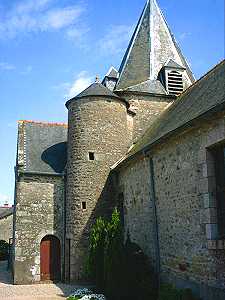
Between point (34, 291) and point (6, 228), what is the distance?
18.7 meters

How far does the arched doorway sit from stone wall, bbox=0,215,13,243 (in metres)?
16.5

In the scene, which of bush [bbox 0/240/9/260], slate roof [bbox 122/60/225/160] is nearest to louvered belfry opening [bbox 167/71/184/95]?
slate roof [bbox 122/60/225/160]

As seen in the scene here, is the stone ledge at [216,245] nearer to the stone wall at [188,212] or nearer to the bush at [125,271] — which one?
the stone wall at [188,212]

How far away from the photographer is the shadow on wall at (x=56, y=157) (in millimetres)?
14337

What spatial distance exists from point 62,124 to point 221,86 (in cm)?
962

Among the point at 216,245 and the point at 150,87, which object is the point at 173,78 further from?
the point at 216,245

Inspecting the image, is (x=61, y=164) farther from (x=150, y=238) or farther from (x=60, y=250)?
(x=150, y=238)

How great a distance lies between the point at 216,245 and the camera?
697 cm

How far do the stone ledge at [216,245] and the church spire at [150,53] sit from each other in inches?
423

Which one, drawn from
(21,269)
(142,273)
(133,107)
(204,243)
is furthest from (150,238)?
(133,107)

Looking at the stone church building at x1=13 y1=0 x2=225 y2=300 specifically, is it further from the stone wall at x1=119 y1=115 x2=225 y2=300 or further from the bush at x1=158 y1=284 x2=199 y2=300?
the bush at x1=158 y1=284 x2=199 y2=300

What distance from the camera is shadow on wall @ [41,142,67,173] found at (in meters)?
14.3

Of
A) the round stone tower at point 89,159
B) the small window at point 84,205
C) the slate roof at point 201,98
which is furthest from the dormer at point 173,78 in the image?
the small window at point 84,205

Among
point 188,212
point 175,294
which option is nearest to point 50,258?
point 175,294
